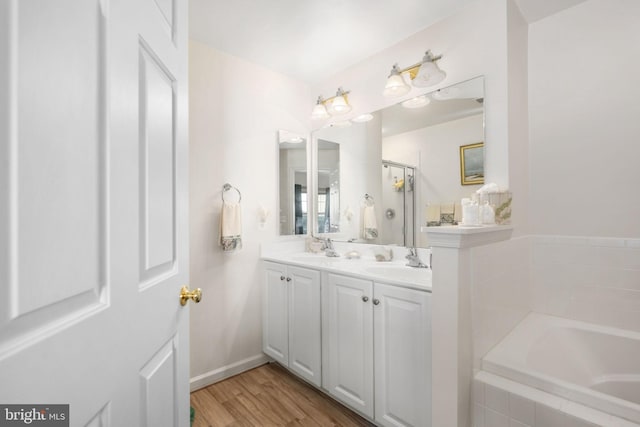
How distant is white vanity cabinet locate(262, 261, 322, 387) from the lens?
197 centimetres

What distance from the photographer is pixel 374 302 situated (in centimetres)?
161

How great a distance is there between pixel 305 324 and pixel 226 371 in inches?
31.0

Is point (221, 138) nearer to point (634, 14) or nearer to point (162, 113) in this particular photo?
point (162, 113)

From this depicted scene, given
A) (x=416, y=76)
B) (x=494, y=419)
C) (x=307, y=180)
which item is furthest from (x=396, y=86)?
(x=494, y=419)

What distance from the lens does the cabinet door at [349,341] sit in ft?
5.40

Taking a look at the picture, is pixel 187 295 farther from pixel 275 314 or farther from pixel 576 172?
pixel 576 172

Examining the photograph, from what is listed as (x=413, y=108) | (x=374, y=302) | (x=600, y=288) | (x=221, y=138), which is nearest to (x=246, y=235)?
(x=221, y=138)

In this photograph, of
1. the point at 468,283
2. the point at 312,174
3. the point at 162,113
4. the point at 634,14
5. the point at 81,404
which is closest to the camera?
the point at 81,404

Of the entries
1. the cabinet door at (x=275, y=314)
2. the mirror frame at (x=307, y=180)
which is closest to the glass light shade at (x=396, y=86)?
the mirror frame at (x=307, y=180)

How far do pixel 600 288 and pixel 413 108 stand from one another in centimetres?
160

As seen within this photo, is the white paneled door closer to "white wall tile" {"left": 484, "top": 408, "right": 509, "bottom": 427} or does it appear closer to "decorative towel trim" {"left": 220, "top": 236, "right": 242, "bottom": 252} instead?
"white wall tile" {"left": 484, "top": 408, "right": 509, "bottom": 427}

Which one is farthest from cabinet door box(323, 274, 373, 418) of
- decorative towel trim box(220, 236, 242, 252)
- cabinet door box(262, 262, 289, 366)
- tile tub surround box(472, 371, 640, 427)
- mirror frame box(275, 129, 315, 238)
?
mirror frame box(275, 129, 315, 238)

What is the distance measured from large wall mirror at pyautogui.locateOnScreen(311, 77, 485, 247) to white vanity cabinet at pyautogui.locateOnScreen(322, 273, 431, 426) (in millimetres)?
654

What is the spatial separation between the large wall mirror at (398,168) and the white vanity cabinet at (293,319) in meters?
0.64
